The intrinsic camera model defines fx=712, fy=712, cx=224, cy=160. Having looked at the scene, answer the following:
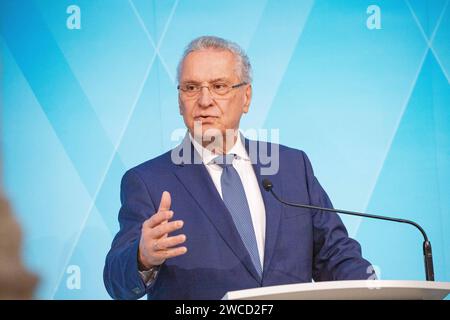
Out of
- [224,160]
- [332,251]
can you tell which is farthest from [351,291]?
[224,160]

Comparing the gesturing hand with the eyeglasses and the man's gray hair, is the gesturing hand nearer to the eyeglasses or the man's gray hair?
the eyeglasses

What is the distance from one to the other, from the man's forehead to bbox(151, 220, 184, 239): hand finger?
42.7 inches

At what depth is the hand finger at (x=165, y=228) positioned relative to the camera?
231 centimetres

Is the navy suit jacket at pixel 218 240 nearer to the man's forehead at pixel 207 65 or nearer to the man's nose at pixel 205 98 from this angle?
the man's nose at pixel 205 98

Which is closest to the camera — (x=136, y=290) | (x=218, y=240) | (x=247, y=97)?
(x=136, y=290)

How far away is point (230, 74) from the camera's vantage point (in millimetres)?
3338

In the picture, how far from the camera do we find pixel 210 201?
3.13 m

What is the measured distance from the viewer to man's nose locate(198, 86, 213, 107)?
128 inches

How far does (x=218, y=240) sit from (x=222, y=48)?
91 cm

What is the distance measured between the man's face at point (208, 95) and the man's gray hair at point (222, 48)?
23mm

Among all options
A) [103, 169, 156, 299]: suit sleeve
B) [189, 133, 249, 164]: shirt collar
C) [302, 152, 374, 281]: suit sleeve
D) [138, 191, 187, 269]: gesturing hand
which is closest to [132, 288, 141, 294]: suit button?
[103, 169, 156, 299]: suit sleeve

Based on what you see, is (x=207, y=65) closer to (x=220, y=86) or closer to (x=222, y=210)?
(x=220, y=86)

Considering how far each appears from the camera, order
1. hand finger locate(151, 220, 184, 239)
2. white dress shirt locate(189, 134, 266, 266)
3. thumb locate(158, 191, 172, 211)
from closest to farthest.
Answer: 1. hand finger locate(151, 220, 184, 239)
2. thumb locate(158, 191, 172, 211)
3. white dress shirt locate(189, 134, 266, 266)
